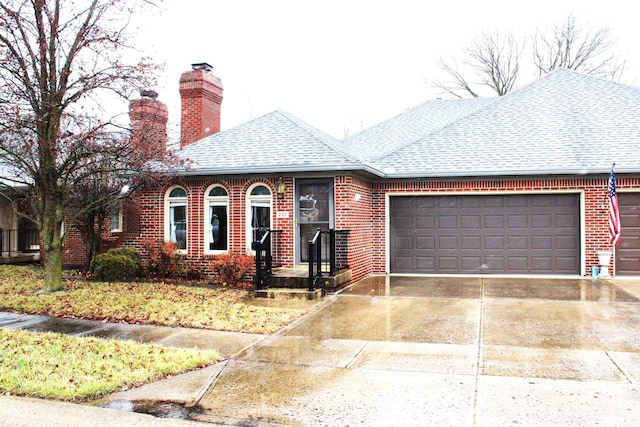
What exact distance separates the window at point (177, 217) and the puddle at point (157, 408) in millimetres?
8502

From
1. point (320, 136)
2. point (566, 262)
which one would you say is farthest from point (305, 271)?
point (566, 262)

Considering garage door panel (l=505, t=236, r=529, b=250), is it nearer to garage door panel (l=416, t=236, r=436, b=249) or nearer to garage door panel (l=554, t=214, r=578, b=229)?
garage door panel (l=554, t=214, r=578, b=229)

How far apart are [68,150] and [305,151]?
4988 mm

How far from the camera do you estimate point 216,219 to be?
13258 mm

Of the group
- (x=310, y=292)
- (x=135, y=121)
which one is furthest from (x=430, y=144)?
(x=135, y=121)

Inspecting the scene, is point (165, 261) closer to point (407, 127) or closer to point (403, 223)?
point (403, 223)

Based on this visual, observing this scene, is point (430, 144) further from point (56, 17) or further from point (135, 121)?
point (56, 17)

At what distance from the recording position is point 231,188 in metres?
13.0

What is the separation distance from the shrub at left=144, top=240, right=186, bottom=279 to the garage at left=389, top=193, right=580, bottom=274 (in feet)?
17.8

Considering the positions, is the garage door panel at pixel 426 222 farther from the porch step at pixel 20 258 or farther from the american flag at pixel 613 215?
the porch step at pixel 20 258

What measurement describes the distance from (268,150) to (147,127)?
301 centimetres

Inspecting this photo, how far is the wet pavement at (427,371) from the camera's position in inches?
189

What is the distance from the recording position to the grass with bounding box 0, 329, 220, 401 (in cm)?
548

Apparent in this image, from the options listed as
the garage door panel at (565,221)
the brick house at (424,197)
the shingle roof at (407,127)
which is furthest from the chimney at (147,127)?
the garage door panel at (565,221)
